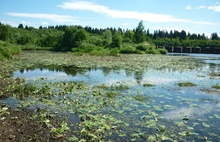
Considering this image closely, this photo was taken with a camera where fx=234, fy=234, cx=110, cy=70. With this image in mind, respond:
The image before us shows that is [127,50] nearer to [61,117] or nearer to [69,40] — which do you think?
[69,40]

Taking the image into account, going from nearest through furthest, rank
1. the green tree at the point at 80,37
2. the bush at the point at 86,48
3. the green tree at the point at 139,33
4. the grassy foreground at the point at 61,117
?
the grassy foreground at the point at 61,117 < the bush at the point at 86,48 < the green tree at the point at 80,37 < the green tree at the point at 139,33

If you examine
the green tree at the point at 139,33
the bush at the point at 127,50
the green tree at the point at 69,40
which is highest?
the green tree at the point at 139,33

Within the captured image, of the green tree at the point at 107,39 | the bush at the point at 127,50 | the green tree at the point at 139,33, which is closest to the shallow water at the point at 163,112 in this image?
the bush at the point at 127,50

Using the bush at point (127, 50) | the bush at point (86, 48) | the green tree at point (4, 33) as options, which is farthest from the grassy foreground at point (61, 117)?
the green tree at point (4, 33)

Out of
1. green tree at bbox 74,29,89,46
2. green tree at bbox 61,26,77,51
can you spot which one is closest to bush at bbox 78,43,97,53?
green tree at bbox 74,29,89,46

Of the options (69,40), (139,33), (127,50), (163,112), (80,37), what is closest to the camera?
(163,112)

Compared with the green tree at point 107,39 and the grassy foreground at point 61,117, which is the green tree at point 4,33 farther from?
the grassy foreground at point 61,117

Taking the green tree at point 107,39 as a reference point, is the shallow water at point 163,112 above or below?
below

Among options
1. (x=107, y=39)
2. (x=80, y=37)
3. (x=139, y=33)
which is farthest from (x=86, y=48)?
(x=139, y=33)

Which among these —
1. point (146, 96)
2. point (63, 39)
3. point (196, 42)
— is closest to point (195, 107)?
point (146, 96)

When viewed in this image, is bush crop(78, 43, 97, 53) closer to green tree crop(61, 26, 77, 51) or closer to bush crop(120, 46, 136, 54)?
bush crop(120, 46, 136, 54)


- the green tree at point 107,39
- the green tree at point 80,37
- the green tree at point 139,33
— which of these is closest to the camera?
the green tree at point 107,39

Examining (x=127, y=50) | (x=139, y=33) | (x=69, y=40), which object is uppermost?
(x=139, y=33)

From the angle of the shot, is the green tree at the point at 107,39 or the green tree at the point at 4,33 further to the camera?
the green tree at the point at 4,33
